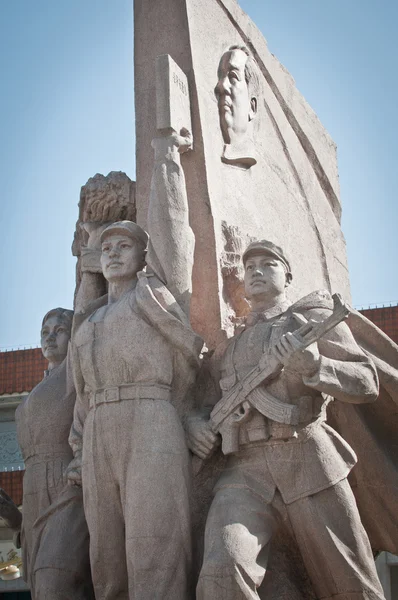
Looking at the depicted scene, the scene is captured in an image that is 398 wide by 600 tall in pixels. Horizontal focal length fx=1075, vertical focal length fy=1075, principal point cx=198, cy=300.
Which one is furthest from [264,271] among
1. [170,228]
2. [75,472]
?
[75,472]

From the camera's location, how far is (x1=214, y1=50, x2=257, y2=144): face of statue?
8883 millimetres

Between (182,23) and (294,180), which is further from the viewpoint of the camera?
(294,180)

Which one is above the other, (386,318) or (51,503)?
(386,318)

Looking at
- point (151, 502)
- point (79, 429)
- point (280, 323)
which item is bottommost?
point (151, 502)

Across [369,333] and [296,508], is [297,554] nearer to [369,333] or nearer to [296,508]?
[296,508]

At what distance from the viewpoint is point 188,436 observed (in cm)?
730

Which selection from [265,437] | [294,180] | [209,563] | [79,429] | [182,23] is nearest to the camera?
[209,563]

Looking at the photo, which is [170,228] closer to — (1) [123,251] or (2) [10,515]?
(1) [123,251]

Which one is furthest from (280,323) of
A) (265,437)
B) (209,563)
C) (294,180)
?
(294,180)

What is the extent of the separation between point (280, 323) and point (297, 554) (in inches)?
61.5

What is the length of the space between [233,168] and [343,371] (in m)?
2.43

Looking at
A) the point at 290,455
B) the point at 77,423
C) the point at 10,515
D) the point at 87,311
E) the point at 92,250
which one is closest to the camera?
the point at 290,455

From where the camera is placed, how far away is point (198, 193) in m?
8.26

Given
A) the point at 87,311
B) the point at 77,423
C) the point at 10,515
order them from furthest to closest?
the point at 10,515
the point at 87,311
the point at 77,423
